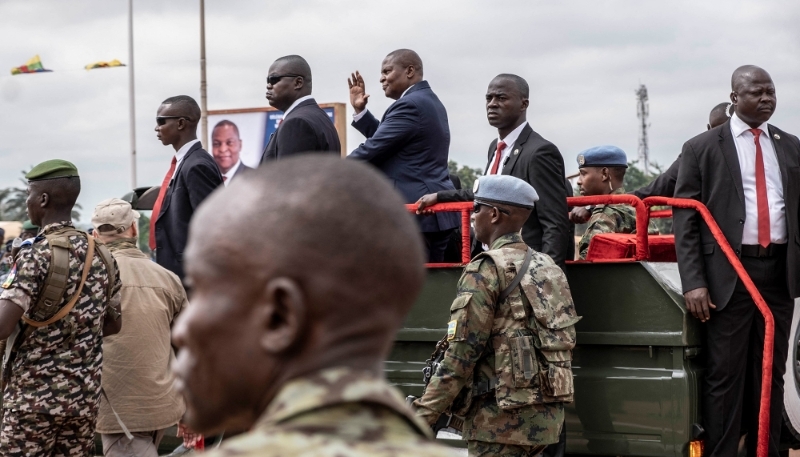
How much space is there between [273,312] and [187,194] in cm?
531

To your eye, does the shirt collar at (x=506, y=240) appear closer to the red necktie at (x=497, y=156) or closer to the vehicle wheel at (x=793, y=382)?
the red necktie at (x=497, y=156)

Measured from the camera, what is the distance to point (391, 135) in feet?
20.2

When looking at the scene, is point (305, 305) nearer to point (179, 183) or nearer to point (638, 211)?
point (638, 211)

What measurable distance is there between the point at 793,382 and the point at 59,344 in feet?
13.4

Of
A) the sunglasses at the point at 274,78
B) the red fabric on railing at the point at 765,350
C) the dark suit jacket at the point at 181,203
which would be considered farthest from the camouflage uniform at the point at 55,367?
the red fabric on railing at the point at 765,350

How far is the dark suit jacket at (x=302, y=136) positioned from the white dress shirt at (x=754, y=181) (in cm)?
231

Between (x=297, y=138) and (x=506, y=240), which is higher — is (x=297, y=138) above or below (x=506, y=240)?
above

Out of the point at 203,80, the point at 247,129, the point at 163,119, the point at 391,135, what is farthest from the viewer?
the point at 203,80

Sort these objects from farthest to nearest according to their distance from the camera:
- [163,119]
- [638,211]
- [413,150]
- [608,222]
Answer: [608,222], [163,119], [413,150], [638,211]

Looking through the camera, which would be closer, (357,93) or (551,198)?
(551,198)

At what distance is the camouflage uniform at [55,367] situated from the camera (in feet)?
16.3

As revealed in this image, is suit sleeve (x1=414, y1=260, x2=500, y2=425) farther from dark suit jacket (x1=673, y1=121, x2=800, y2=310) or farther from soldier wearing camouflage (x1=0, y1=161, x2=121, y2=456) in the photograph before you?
soldier wearing camouflage (x1=0, y1=161, x2=121, y2=456)

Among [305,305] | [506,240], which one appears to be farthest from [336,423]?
[506,240]

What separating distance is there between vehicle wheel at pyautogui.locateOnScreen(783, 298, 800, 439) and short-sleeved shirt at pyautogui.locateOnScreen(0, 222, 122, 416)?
3780 mm
